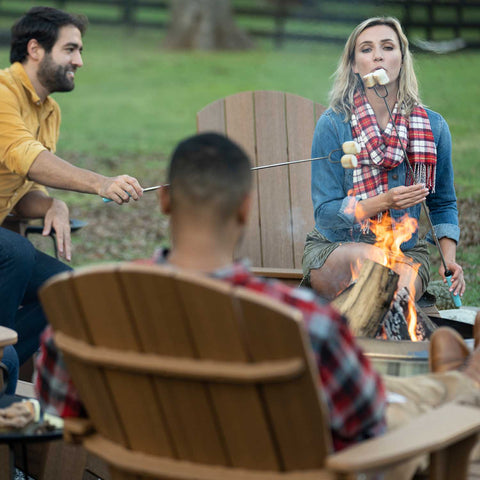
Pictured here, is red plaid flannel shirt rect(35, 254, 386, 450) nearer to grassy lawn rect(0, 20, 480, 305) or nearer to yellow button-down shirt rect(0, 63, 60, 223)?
yellow button-down shirt rect(0, 63, 60, 223)

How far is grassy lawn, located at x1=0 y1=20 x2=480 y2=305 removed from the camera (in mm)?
7203

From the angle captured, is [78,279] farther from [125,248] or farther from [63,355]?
[125,248]

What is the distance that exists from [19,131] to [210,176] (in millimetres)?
2221

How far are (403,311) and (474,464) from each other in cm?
85

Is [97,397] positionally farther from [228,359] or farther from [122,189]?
[122,189]

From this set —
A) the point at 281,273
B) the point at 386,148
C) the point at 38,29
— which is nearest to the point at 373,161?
the point at 386,148

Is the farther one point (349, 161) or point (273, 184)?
point (273, 184)

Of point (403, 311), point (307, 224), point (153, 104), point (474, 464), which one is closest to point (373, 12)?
point (153, 104)

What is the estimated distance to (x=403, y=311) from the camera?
120 inches

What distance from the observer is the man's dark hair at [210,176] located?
166 centimetres

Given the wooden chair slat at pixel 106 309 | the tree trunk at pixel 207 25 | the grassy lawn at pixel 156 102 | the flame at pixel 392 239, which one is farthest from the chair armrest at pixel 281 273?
the tree trunk at pixel 207 25

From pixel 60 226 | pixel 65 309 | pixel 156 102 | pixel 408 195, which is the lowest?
pixel 65 309

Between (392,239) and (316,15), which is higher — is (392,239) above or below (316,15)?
below

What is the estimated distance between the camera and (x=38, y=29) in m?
3.93
